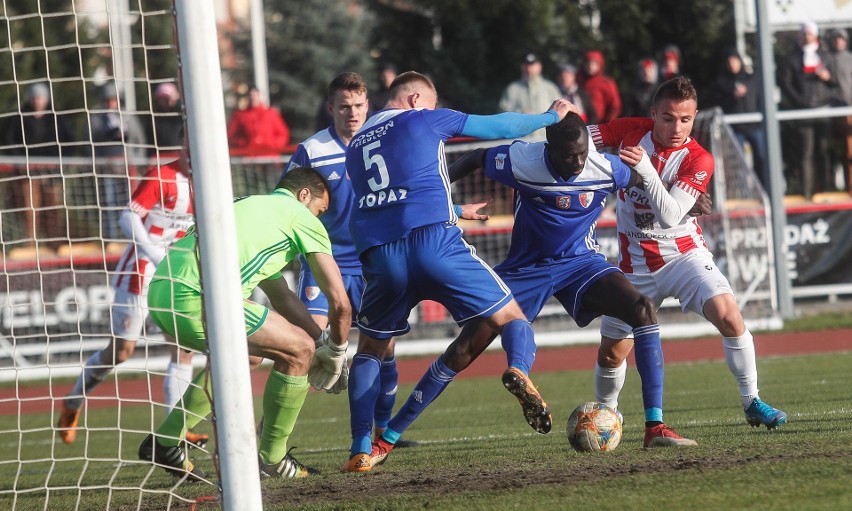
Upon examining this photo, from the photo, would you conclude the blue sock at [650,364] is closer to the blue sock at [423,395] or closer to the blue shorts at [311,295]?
the blue sock at [423,395]

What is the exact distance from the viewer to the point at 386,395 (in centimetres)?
779

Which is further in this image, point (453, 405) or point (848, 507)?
point (453, 405)

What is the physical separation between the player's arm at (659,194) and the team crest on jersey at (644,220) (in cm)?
22

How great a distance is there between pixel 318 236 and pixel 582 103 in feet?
34.8

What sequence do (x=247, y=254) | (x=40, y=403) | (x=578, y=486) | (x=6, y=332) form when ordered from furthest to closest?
(x=6, y=332) < (x=40, y=403) < (x=247, y=254) < (x=578, y=486)

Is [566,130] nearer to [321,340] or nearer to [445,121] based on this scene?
[445,121]

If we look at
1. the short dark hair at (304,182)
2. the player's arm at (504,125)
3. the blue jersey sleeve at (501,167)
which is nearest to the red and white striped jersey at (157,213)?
the short dark hair at (304,182)

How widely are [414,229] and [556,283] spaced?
1094 mm

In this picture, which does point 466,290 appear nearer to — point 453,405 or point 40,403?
point 453,405

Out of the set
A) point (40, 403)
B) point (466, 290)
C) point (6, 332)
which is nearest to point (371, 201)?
point (466, 290)

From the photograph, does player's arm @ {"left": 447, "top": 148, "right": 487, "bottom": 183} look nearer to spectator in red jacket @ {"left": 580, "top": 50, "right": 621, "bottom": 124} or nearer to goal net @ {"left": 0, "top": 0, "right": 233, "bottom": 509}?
goal net @ {"left": 0, "top": 0, "right": 233, "bottom": 509}

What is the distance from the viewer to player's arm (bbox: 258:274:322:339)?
7395 millimetres

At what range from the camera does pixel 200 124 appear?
4891 mm

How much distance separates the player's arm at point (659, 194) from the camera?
22.2 ft
